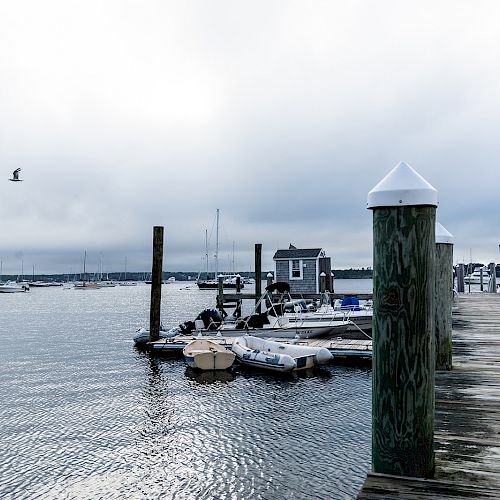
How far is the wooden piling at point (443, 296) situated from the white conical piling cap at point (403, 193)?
3858mm

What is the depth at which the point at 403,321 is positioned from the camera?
341 cm

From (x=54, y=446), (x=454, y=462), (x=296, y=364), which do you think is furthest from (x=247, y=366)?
(x=454, y=462)

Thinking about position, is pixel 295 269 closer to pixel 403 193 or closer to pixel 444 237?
pixel 444 237

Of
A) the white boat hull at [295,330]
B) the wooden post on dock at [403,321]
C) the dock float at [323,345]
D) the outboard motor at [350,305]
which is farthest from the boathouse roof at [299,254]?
the wooden post on dock at [403,321]

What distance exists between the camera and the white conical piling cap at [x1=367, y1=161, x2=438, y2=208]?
3363 millimetres

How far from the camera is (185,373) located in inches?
825

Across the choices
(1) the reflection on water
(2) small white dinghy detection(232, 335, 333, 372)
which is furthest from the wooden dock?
(1) the reflection on water

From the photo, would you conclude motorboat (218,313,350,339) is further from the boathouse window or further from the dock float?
the boathouse window

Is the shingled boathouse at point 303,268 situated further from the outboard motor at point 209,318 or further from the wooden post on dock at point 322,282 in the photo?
the outboard motor at point 209,318

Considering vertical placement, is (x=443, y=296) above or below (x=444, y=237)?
below

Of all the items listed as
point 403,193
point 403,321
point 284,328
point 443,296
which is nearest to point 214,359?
point 284,328

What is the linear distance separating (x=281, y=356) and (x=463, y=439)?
611 inches

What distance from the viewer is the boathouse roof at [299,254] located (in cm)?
4556

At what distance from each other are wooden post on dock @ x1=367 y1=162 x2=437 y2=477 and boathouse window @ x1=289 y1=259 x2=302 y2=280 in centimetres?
4252
